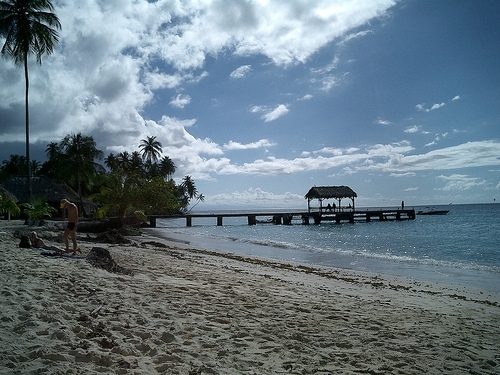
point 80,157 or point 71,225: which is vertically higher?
point 80,157

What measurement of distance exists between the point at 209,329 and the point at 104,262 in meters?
3.86

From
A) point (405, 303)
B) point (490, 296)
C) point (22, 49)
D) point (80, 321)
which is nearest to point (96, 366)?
point (80, 321)

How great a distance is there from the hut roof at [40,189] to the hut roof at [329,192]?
2942cm

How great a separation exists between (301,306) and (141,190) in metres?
24.6

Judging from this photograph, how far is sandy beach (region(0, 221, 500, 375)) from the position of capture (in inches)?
134

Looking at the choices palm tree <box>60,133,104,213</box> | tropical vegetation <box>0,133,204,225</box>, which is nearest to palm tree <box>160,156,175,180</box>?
tropical vegetation <box>0,133,204,225</box>

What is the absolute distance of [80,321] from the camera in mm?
4012

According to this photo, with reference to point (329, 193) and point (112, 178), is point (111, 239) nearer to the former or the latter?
point (112, 178)

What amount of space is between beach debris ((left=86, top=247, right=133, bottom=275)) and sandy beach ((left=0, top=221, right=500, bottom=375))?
21 cm

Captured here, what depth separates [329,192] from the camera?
161 feet

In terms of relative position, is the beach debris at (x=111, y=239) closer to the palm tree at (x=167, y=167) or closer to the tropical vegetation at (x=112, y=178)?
the tropical vegetation at (x=112, y=178)

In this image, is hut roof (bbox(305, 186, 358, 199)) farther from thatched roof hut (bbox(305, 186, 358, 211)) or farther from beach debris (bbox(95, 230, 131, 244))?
beach debris (bbox(95, 230, 131, 244))

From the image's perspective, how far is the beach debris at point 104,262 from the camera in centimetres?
707

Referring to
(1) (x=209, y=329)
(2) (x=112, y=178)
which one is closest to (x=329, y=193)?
(2) (x=112, y=178)
